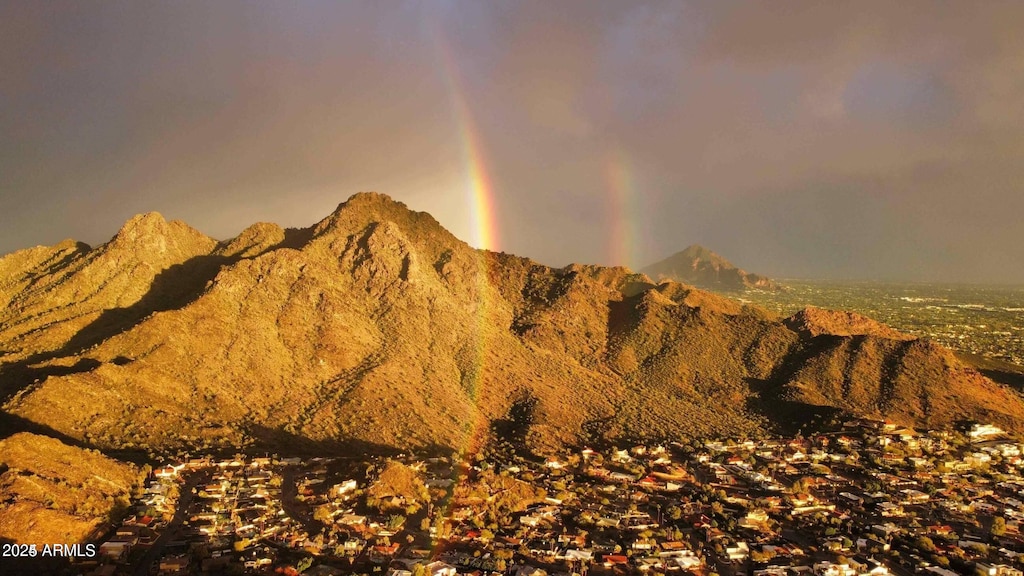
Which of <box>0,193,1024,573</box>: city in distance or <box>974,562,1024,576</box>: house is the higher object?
<box>0,193,1024,573</box>: city in distance

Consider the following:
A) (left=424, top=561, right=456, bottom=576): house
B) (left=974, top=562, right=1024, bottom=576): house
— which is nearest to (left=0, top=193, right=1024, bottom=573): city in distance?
(left=424, top=561, right=456, bottom=576): house

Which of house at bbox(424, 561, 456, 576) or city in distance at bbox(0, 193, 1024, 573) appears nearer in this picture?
house at bbox(424, 561, 456, 576)

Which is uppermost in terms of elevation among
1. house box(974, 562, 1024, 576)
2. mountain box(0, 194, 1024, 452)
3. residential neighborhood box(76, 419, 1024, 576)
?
mountain box(0, 194, 1024, 452)

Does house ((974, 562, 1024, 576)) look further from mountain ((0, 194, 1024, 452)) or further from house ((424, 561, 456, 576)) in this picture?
house ((424, 561, 456, 576))

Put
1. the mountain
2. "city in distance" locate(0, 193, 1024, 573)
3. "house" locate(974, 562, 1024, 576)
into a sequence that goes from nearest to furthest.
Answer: "house" locate(974, 562, 1024, 576)
"city in distance" locate(0, 193, 1024, 573)
the mountain

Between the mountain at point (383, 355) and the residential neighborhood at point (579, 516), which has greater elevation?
the mountain at point (383, 355)

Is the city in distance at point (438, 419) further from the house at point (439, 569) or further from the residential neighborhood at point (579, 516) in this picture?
the house at point (439, 569)

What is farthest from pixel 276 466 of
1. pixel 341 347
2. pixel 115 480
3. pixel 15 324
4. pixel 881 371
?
pixel 881 371

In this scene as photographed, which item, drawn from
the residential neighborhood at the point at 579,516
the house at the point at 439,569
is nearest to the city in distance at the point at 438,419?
the residential neighborhood at the point at 579,516
